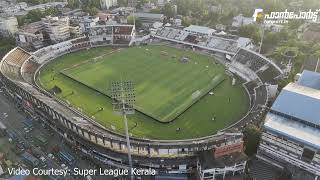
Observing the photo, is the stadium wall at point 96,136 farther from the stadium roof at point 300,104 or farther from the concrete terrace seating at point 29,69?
A: the stadium roof at point 300,104

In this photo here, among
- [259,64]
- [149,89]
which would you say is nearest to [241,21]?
[259,64]

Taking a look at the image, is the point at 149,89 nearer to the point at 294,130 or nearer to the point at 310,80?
the point at 310,80

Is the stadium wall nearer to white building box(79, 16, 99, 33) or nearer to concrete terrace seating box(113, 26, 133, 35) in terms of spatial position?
concrete terrace seating box(113, 26, 133, 35)

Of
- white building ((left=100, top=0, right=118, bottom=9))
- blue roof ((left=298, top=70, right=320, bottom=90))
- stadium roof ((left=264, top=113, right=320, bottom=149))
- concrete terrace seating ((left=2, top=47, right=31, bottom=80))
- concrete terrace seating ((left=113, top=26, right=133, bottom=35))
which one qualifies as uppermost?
white building ((left=100, top=0, right=118, bottom=9))

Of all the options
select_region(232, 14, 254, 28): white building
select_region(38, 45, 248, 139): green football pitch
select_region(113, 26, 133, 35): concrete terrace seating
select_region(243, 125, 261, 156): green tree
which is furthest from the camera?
select_region(232, 14, 254, 28): white building

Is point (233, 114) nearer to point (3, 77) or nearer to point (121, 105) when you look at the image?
point (121, 105)

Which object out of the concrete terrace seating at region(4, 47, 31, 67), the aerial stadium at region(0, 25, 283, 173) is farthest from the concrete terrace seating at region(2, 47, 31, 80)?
the aerial stadium at region(0, 25, 283, 173)

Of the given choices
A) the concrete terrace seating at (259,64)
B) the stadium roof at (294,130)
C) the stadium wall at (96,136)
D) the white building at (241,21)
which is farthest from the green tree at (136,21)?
the stadium roof at (294,130)

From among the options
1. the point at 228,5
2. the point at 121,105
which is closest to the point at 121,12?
the point at 228,5
